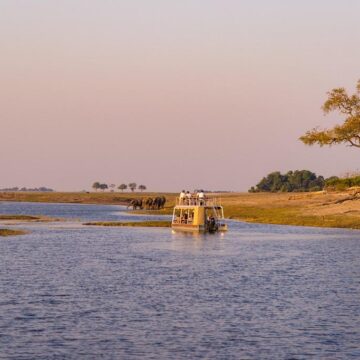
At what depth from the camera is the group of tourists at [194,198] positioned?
343 ft

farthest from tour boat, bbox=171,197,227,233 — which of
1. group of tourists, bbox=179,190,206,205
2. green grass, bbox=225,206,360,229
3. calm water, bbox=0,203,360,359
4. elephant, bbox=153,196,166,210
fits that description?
elephant, bbox=153,196,166,210

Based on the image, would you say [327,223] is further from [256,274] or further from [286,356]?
[286,356]

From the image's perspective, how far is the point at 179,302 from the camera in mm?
40594

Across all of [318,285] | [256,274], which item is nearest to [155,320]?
[318,285]

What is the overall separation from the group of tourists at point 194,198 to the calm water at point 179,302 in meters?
28.3

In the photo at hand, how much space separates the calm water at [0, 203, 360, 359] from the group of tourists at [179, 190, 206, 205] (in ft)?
92.8

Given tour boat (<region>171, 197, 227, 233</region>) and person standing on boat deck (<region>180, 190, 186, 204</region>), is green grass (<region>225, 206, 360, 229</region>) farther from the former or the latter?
person standing on boat deck (<region>180, 190, 186, 204</region>)

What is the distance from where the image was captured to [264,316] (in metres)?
36.4

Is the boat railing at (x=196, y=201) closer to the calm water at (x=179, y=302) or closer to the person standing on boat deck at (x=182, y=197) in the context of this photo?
the person standing on boat deck at (x=182, y=197)

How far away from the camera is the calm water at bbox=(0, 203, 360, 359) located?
30.1m


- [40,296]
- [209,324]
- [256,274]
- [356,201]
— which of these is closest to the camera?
[209,324]

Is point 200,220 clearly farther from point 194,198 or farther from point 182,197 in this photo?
point 182,197

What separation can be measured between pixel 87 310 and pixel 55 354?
9.11 metres

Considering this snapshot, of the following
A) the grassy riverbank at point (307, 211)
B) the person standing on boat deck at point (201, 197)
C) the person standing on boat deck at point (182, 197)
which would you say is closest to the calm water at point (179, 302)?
the person standing on boat deck at point (201, 197)
